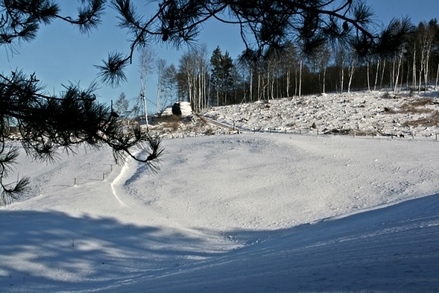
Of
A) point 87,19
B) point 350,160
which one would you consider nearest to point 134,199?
point 350,160

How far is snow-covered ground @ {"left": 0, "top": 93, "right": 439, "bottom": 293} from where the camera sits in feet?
12.0

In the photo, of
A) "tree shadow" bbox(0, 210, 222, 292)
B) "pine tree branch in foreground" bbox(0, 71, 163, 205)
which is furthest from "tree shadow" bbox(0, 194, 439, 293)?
"pine tree branch in foreground" bbox(0, 71, 163, 205)

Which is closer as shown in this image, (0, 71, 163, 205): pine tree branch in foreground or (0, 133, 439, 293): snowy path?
(0, 71, 163, 205): pine tree branch in foreground

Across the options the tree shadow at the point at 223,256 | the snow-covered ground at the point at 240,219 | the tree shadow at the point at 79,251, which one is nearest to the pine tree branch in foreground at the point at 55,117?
the snow-covered ground at the point at 240,219

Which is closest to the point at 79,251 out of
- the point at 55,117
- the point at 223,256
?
the point at 223,256

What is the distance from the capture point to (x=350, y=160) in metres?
19.2

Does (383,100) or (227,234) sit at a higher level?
(383,100)

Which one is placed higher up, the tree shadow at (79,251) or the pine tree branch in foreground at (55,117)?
the pine tree branch in foreground at (55,117)

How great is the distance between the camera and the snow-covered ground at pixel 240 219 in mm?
3650

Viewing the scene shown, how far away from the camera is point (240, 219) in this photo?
13.8m

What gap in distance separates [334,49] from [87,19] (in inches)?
98.2

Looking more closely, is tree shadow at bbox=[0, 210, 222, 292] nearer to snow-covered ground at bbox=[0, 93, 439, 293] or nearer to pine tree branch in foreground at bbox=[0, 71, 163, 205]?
snow-covered ground at bbox=[0, 93, 439, 293]

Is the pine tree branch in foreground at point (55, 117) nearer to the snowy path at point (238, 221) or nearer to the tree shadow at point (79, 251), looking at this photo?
the snowy path at point (238, 221)

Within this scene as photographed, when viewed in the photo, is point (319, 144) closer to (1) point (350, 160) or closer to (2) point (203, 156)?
(1) point (350, 160)
